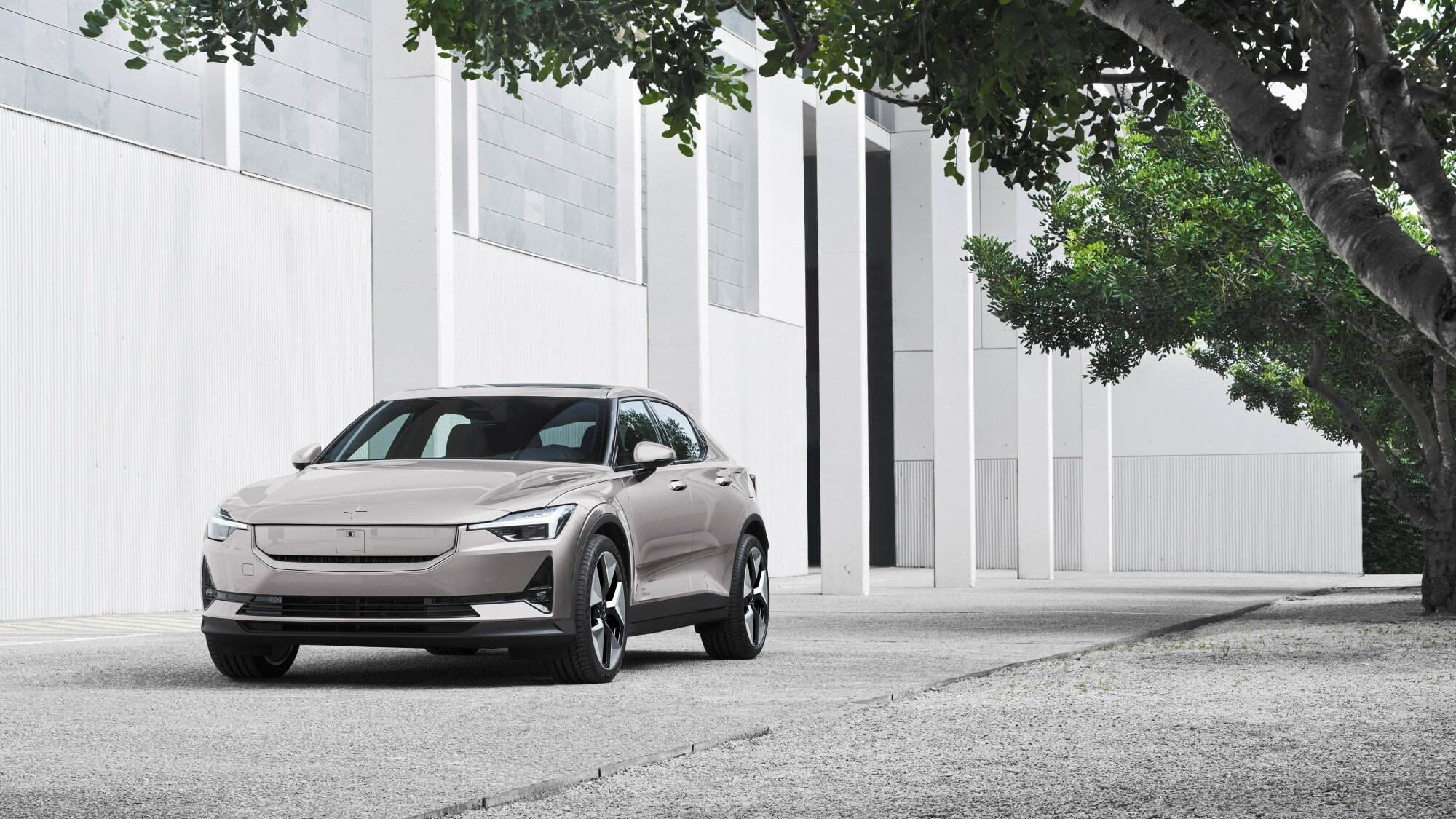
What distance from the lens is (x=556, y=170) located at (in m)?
25.0

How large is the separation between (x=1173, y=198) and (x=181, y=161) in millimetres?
9593

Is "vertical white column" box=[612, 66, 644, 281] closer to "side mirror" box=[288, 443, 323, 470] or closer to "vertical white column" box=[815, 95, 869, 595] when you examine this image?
"vertical white column" box=[815, 95, 869, 595]

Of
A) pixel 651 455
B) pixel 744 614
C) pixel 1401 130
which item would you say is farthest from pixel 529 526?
pixel 1401 130

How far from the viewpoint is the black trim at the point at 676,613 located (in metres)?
9.11

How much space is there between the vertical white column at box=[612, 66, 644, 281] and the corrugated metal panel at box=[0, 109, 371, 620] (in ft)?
24.6

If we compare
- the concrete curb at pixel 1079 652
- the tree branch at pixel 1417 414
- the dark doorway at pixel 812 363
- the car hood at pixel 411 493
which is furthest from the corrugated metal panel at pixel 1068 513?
the car hood at pixel 411 493

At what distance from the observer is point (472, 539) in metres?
8.09

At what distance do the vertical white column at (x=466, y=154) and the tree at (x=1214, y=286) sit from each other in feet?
20.8

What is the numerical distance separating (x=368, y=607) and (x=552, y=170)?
1722 cm

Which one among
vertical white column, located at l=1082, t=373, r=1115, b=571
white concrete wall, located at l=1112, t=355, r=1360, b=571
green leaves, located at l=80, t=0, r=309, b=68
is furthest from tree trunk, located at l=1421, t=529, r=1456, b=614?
white concrete wall, located at l=1112, t=355, r=1360, b=571

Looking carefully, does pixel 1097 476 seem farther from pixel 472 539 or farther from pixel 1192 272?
pixel 472 539

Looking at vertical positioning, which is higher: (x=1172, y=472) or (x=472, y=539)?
(x=472, y=539)

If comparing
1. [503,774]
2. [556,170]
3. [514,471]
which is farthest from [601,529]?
[556,170]

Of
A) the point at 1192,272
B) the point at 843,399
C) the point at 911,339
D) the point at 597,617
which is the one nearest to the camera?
the point at 597,617
